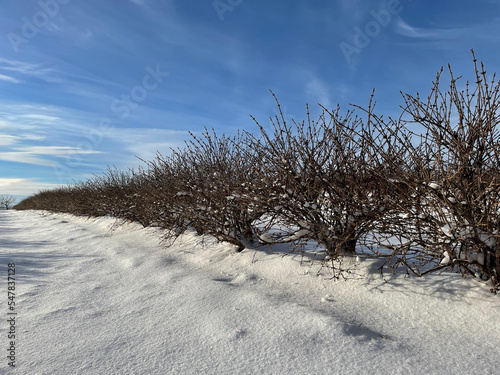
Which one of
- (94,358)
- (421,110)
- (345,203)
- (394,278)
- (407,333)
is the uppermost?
(421,110)

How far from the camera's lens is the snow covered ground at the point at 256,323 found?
2.60 m

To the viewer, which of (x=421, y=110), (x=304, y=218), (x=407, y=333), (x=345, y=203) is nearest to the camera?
(x=407, y=333)

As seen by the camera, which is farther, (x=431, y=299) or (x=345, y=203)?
(x=345, y=203)

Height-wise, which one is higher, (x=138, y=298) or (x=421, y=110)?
(x=421, y=110)

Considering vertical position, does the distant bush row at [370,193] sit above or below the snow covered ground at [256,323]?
above

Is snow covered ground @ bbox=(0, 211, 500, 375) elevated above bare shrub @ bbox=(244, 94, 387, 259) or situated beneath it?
situated beneath

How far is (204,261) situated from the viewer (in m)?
6.12

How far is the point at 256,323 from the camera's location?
3232 millimetres

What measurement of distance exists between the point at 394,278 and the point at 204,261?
11.2ft

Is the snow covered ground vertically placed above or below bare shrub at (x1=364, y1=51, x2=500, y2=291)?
below

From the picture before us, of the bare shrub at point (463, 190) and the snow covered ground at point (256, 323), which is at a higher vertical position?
the bare shrub at point (463, 190)

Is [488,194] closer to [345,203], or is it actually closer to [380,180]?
[380,180]

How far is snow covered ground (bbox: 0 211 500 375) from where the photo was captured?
8.52 ft

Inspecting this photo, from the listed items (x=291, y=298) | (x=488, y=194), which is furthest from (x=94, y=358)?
(x=488, y=194)
